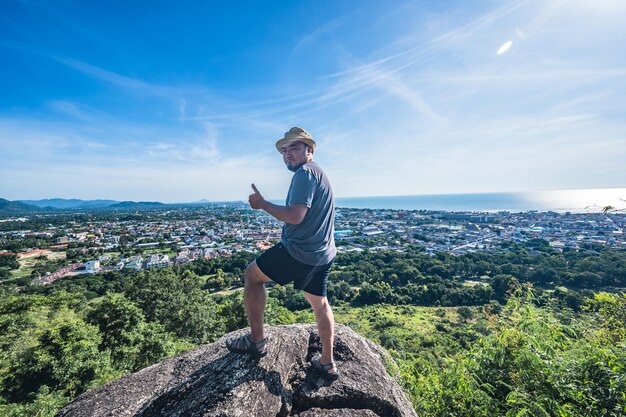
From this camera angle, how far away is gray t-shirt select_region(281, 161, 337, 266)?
103 inches

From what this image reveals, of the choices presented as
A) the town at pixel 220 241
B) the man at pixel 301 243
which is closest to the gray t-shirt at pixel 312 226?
the man at pixel 301 243

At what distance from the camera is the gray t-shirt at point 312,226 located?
262cm

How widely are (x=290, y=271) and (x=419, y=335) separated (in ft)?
81.1

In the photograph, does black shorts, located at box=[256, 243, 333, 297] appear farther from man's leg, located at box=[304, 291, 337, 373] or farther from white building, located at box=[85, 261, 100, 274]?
white building, located at box=[85, 261, 100, 274]

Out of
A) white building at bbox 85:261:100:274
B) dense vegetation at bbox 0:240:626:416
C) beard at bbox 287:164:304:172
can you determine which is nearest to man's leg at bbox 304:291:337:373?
dense vegetation at bbox 0:240:626:416

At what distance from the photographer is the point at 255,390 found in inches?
102

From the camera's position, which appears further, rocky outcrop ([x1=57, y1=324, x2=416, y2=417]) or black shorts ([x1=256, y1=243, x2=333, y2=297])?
black shorts ([x1=256, y1=243, x2=333, y2=297])

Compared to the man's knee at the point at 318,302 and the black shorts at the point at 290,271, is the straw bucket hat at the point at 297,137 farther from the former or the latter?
the man's knee at the point at 318,302

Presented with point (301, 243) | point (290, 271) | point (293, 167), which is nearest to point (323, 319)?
point (290, 271)

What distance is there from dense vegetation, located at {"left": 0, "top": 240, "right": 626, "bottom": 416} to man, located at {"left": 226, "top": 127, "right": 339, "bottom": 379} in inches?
74.7

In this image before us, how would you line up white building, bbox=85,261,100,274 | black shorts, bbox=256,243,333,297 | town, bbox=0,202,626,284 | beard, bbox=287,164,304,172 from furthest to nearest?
town, bbox=0,202,626,284, white building, bbox=85,261,100,274, beard, bbox=287,164,304,172, black shorts, bbox=256,243,333,297

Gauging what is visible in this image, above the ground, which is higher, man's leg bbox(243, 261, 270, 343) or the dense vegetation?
man's leg bbox(243, 261, 270, 343)

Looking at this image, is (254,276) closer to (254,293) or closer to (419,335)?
(254,293)

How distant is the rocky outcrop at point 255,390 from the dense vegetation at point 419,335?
2.06ft
